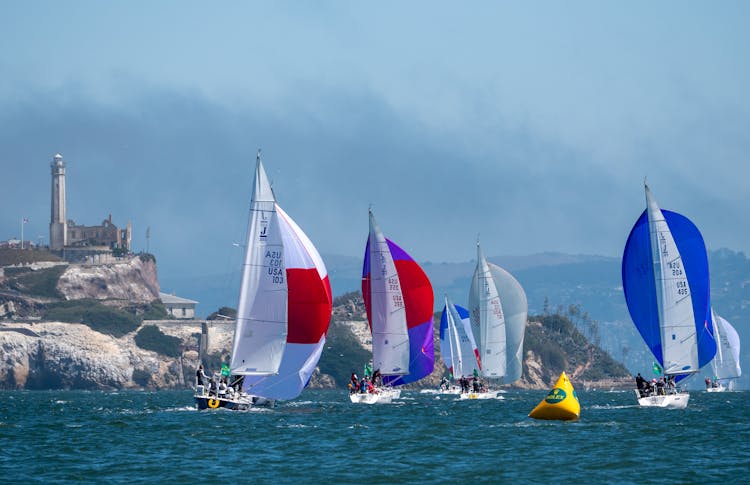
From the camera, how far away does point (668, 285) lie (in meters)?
60.4

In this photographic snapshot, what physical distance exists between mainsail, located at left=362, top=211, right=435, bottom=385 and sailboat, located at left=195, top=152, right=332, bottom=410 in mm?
14585

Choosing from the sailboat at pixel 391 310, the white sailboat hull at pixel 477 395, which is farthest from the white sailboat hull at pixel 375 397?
the white sailboat hull at pixel 477 395

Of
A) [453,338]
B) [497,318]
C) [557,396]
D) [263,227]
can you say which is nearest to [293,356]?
[263,227]

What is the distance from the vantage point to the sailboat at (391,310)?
73.1 meters

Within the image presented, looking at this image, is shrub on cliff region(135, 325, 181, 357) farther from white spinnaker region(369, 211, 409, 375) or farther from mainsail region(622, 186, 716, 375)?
mainsail region(622, 186, 716, 375)

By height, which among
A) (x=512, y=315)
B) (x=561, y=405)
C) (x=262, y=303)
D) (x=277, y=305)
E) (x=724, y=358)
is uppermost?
(x=512, y=315)

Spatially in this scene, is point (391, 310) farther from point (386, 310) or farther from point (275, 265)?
point (275, 265)

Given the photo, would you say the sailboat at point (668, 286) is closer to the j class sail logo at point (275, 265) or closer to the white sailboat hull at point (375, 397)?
the j class sail logo at point (275, 265)

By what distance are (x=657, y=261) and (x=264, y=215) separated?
60.1 feet

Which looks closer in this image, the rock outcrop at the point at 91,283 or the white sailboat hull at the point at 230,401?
the white sailboat hull at the point at 230,401

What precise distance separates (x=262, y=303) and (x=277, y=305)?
0.66 m

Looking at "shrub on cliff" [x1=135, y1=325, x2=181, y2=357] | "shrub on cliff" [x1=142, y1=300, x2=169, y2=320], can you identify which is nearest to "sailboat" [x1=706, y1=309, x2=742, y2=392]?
"shrub on cliff" [x1=135, y1=325, x2=181, y2=357]

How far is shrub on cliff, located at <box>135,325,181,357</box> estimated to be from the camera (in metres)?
167

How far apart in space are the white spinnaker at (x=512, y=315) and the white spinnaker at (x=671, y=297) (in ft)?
98.7
